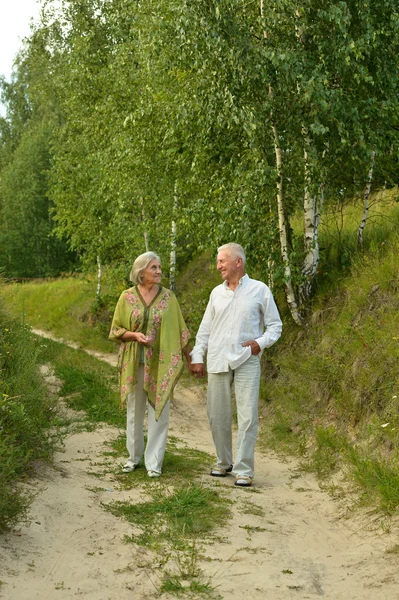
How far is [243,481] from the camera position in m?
8.10

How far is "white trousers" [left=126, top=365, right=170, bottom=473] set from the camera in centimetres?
816

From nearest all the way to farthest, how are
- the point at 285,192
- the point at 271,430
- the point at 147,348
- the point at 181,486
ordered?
the point at 181,486, the point at 147,348, the point at 271,430, the point at 285,192

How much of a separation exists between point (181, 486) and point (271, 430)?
130 inches

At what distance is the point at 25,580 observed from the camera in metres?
5.27

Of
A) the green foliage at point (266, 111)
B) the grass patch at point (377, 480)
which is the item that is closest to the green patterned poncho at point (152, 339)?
the grass patch at point (377, 480)

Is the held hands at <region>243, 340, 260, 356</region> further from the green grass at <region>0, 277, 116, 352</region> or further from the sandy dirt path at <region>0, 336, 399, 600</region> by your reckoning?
the green grass at <region>0, 277, 116, 352</region>

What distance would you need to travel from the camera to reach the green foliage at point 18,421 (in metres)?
Result: 6.10

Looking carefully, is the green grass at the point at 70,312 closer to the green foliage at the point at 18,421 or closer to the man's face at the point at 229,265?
the green foliage at the point at 18,421

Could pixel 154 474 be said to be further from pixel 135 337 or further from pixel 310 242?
pixel 310 242

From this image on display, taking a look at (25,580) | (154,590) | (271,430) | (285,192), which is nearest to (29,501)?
(25,580)

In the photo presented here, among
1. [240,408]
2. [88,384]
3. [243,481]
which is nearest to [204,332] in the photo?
[240,408]

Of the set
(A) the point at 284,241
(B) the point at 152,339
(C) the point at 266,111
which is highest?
(C) the point at 266,111

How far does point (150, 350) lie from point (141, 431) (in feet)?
2.68

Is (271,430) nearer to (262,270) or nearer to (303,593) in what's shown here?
(262,270)
